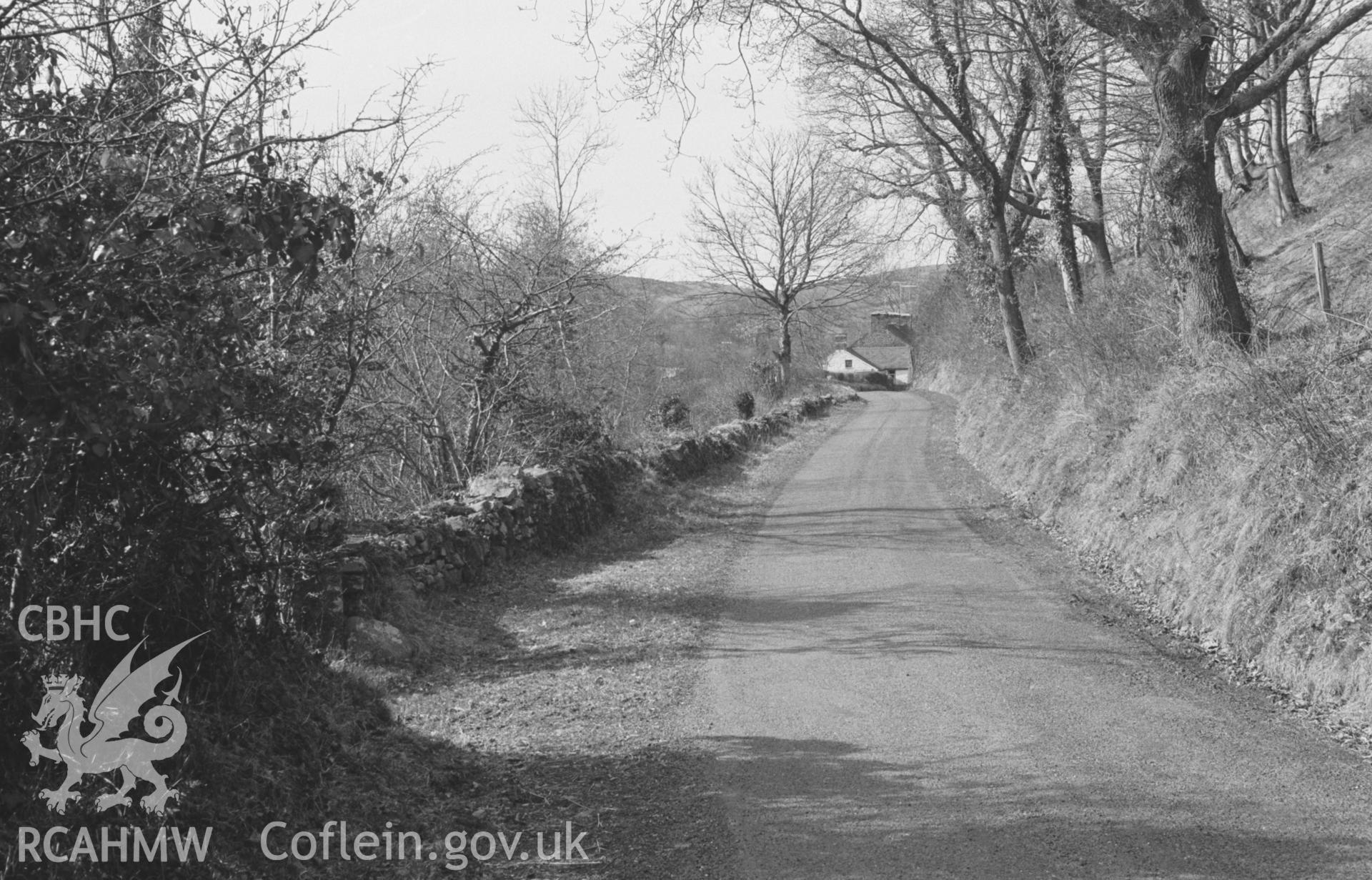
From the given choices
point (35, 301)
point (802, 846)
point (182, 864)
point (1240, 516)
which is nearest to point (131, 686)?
point (182, 864)

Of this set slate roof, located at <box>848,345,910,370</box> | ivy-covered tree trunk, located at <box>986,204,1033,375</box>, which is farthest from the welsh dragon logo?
slate roof, located at <box>848,345,910,370</box>

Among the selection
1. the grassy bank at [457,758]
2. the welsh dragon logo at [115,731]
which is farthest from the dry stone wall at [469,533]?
the welsh dragon logo at [115,731]

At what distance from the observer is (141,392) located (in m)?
3.60

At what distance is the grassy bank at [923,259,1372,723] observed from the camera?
6.62 metres

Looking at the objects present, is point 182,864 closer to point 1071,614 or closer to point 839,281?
point 1071,614

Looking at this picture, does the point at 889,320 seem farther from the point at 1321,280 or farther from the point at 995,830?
the point at 995,830

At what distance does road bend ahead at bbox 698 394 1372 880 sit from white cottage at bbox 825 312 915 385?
269ft

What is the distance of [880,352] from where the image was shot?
9544cm

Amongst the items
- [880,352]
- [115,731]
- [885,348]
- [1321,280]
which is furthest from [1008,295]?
[885,348]

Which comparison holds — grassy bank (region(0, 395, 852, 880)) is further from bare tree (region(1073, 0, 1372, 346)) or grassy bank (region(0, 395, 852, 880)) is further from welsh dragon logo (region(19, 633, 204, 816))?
bare tree (region(1073, 0, 1372, 346))

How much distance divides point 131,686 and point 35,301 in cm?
189

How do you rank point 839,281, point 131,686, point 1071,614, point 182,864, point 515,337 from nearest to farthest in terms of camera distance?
1. point 182,864
2. point 131,686
3. point 1071,614
4. point 515,337
5. point 839,281

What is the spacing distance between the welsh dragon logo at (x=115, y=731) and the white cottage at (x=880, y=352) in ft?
283

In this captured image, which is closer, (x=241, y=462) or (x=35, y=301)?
(x=35, y=301)
